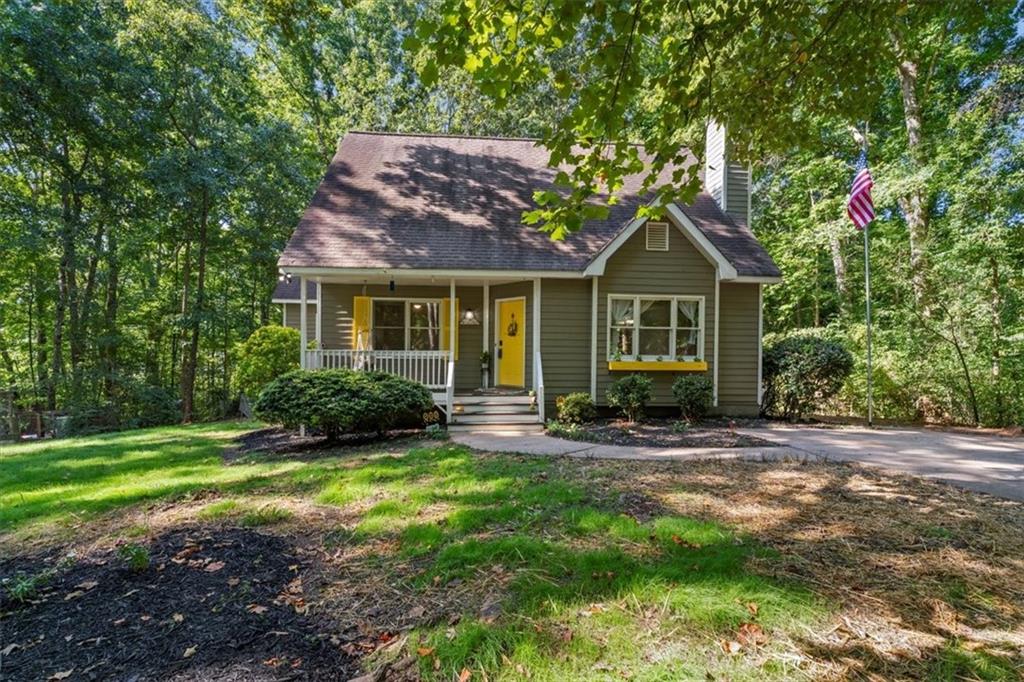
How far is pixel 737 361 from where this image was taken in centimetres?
1066

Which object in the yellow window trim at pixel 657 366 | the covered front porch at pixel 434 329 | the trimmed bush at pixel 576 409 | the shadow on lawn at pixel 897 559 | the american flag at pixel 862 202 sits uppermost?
the american flag at pixel 862 202

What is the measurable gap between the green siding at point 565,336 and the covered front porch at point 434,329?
0.26 m

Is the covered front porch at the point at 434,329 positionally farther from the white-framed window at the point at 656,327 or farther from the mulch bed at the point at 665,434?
the white-framed window at the point at 656,327

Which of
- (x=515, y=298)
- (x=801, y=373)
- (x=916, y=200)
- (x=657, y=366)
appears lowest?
(x=801, y=373)

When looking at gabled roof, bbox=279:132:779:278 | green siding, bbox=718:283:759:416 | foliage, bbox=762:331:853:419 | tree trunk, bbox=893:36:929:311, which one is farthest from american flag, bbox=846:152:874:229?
tree trunk, bbox=893:36:929:311

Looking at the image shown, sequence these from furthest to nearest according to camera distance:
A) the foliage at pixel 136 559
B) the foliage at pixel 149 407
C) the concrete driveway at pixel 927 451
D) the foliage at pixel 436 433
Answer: the foliage at pixel 149 407 < the foliage at pixel 436 433 < the concrete driveway at pixel 927 451 < the foliage at pixel 136 559

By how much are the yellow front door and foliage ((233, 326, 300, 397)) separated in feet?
16.1

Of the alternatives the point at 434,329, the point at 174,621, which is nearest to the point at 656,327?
the point at 434,329

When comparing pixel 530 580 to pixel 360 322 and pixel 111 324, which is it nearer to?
pixel 360 322

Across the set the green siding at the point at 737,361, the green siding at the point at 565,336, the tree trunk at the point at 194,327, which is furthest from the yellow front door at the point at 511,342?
the tree trunk at the point at 194,327

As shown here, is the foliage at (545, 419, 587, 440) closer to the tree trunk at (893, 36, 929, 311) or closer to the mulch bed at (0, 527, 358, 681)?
the mulch bed at (0, 527, 358, 681)

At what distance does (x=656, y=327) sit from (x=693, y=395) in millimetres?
1631

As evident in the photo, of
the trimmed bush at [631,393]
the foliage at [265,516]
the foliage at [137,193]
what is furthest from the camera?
the foliage at [137,193]

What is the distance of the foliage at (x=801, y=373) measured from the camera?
32.3 ft
